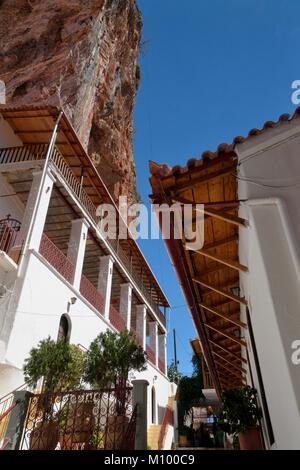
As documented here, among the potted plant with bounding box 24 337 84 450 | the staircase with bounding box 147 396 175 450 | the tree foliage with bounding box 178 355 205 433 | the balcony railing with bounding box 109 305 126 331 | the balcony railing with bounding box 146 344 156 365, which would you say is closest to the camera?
the potted plant with bounding box 24 337 84 450

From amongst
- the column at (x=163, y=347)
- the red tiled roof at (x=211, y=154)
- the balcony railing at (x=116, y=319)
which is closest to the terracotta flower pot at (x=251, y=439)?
the red tiled roof at (x=211, y=154)

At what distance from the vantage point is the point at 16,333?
7820mm

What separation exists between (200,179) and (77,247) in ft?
30.5

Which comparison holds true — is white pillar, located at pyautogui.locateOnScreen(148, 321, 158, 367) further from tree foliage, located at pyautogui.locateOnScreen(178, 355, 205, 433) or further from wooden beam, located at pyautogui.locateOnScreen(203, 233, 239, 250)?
wooden beam, located at pyautogui.locateOnScreen(203, 233, 239, 250)

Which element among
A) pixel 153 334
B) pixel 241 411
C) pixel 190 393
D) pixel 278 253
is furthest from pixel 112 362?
pixel 190 393

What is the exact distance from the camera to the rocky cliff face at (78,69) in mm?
18562

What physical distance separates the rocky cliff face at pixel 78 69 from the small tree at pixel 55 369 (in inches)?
524

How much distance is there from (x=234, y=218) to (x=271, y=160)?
77cm

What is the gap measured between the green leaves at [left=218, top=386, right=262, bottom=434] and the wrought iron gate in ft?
5.27

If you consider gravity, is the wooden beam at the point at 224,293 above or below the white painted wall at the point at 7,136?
below

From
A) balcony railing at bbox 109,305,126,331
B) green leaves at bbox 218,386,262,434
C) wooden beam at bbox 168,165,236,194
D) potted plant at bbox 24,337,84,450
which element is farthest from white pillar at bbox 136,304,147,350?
wooden beam at bbox 168,165,236,194

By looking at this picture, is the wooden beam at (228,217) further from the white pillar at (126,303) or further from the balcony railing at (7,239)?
the white pillar at (126,303)

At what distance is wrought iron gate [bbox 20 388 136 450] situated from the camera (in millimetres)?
5152
